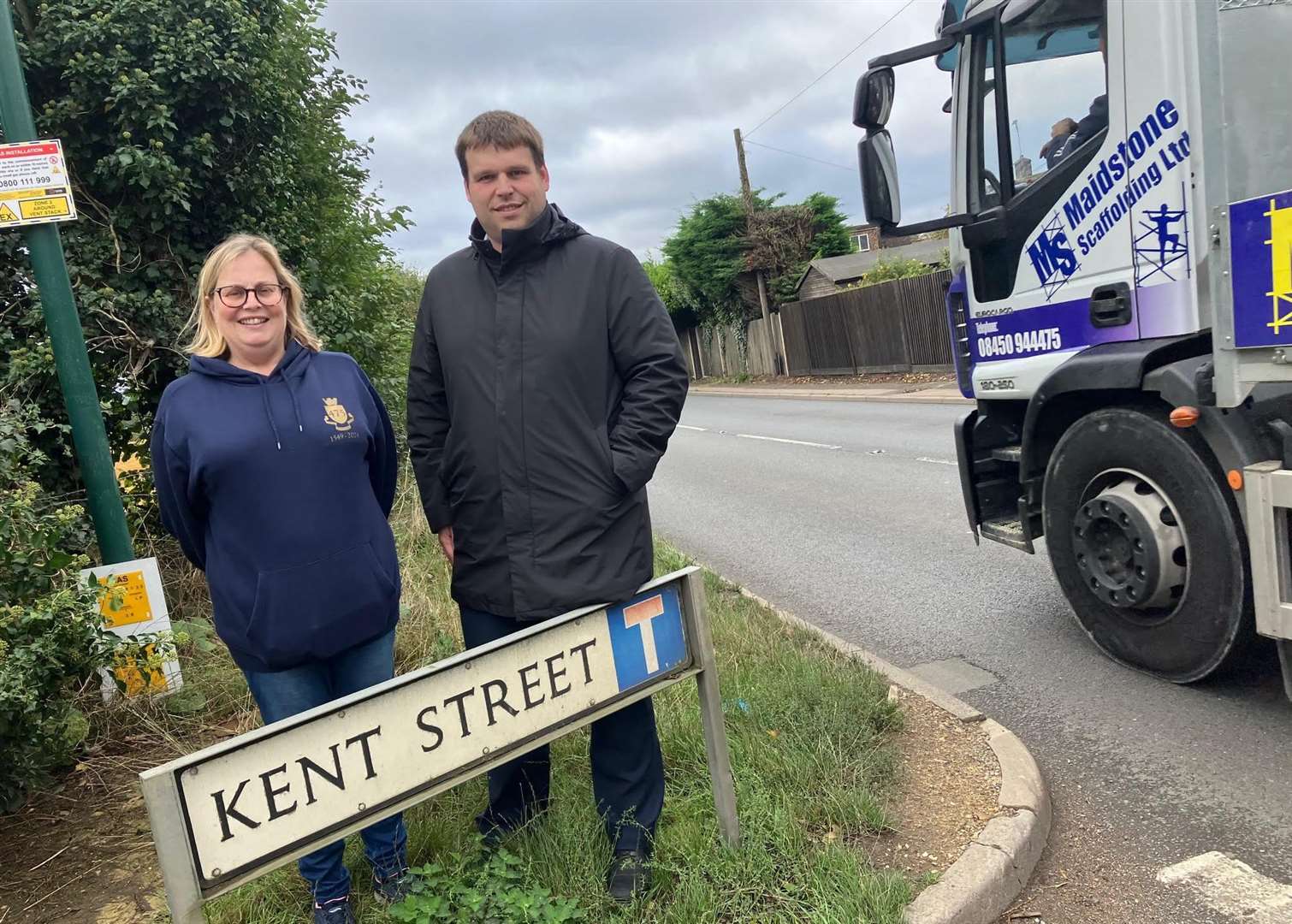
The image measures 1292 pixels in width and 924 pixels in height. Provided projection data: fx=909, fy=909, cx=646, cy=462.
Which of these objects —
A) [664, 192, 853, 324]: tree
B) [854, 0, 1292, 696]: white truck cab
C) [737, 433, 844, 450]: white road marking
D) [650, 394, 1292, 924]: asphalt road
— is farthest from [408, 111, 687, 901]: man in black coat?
[664, 192, 853, 324]: tree

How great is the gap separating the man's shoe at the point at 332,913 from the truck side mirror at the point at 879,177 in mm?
3499

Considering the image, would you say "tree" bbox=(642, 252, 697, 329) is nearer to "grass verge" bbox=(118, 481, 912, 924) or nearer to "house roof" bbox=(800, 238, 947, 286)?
"house roof" bbox=(800, 238, 947, 286)

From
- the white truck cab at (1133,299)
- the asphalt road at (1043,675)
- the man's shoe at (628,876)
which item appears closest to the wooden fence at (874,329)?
the asphalt road at (1043,675)

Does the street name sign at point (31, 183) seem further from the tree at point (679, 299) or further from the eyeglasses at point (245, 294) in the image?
the tree at point (679, 299)

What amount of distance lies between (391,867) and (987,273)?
11.8ft

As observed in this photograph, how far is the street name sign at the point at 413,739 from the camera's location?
1.71m

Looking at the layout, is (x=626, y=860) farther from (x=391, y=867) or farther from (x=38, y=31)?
(x=38, y=31)

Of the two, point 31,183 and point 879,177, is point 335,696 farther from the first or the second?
point 879,177

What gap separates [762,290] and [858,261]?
10.6m

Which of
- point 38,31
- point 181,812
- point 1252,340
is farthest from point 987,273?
point 38,31

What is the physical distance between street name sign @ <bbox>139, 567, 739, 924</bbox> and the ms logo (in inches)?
96.5

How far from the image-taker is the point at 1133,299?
3541 millimetres

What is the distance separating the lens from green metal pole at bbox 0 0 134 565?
372cm

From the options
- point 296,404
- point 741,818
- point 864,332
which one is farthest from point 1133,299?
point 864,332
